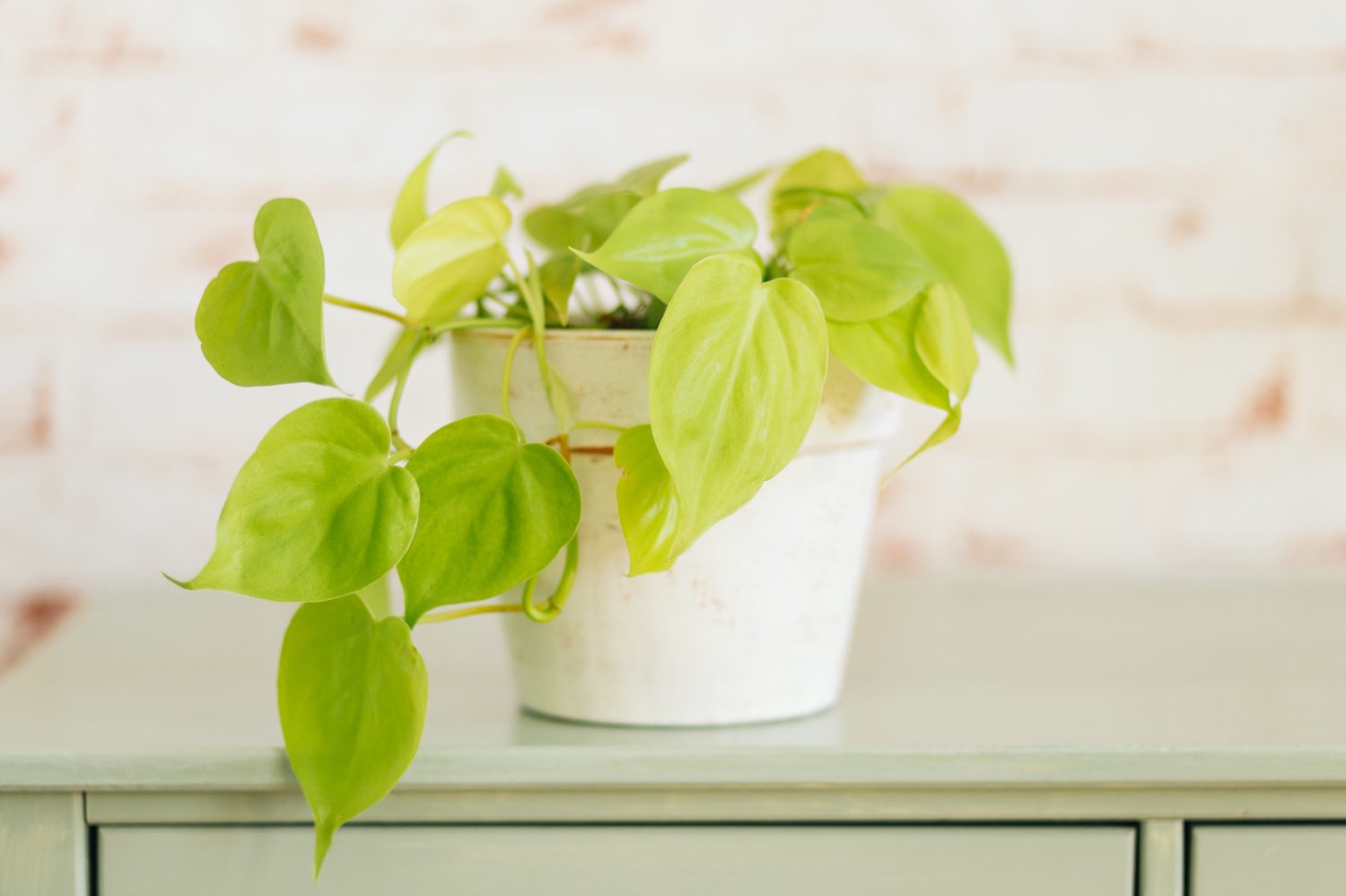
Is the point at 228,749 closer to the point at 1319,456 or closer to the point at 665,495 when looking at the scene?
the point at 665,495

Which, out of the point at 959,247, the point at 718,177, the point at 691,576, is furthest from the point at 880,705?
the point at 718,177

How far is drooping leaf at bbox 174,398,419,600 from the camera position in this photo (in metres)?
0.53

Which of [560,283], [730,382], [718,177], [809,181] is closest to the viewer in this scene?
[730,382]

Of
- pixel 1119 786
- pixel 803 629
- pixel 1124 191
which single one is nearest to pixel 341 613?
pixel 803 629

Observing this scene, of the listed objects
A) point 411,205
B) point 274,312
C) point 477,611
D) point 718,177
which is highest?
point 718,177

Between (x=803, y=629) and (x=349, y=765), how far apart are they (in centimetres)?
24

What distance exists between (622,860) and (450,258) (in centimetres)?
30

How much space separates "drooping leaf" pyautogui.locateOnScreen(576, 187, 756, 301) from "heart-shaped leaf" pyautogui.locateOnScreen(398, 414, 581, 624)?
9cm

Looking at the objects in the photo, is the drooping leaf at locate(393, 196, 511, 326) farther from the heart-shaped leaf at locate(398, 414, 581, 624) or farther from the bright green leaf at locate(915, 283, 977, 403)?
the bright green leaf at locate(915, 283, 977, 403)

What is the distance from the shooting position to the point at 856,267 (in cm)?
61

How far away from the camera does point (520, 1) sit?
3.78ft

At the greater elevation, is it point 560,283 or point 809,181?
point 809,181

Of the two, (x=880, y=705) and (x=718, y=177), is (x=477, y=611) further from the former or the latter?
(x=718, y=177)

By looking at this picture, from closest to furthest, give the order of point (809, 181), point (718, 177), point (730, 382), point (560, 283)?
point (730, 382), point (560, 283), point (809, 181), point (718, 177)
